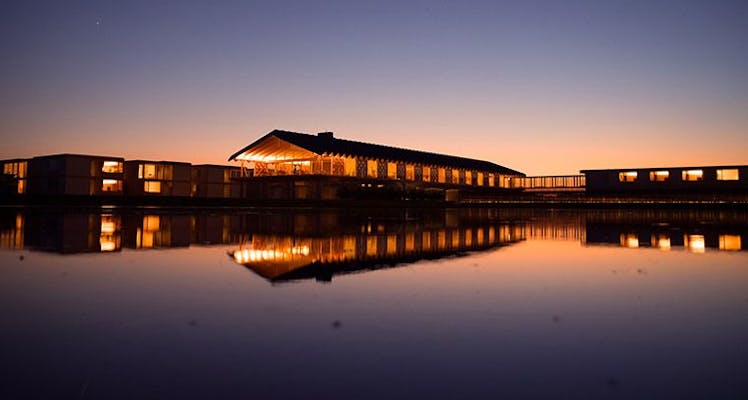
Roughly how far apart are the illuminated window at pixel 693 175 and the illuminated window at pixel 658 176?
1.76 metres

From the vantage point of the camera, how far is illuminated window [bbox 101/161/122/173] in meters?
57.8

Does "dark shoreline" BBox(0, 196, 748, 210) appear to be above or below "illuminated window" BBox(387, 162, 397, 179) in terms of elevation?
below

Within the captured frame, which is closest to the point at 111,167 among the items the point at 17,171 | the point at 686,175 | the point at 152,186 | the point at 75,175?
the point at 75,175

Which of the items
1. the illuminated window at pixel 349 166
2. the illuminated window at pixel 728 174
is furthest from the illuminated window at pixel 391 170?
the illuminated window at pixel 728 174

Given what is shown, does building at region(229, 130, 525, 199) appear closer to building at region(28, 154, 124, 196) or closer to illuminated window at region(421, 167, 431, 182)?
illuminated window at region(421, 167, 431, 182)

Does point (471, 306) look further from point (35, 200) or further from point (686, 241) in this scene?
point (35, 200)

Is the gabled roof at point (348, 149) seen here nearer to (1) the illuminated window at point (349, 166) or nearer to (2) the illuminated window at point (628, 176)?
(1) the illuminated window at point (349, 166)

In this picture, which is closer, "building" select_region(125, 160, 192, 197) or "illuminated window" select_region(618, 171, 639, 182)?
"building" select_region(125, 160, 192, 197)

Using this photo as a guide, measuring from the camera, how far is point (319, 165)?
158ft

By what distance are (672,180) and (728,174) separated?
17.2 ft

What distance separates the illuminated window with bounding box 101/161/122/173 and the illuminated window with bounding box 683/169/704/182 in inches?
2413

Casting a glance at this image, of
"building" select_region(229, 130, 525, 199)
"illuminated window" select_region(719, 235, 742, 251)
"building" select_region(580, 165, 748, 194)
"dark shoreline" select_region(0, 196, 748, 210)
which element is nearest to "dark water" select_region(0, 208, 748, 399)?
"illuminated window" select_region(719, 235, 742, 251)

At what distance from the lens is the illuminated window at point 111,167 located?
57.8m

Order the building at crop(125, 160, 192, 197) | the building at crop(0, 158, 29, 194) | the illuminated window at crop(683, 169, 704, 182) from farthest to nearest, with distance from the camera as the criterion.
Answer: the building at crop(125, 160, 192, 197) → the illuminated window at crop(683, 169, 704, 182) → the building at crop(0, 158, 29, 194)
